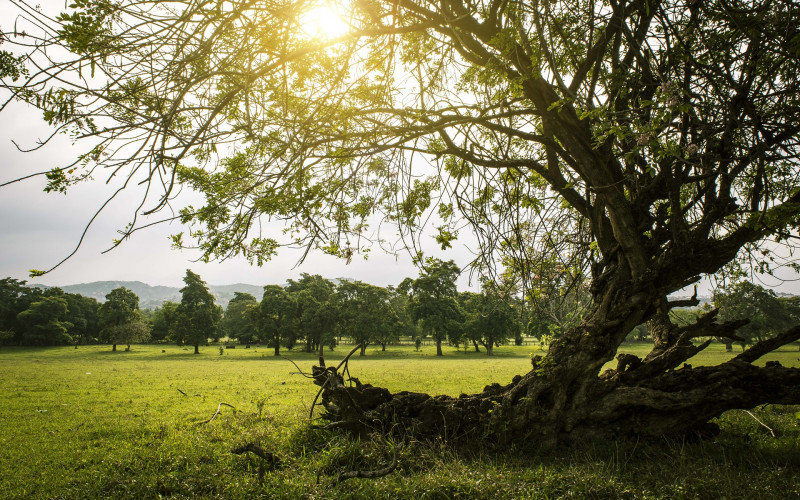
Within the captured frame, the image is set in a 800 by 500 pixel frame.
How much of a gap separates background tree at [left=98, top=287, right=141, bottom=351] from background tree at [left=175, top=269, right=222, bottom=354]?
6.07 meters

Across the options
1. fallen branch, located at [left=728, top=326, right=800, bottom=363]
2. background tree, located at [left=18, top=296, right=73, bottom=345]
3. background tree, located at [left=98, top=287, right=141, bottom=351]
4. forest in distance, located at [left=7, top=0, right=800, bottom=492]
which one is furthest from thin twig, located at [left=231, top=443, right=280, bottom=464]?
background tree, located at [left=18, top=296, right=73, bottom=345]

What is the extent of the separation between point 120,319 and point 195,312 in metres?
12.2

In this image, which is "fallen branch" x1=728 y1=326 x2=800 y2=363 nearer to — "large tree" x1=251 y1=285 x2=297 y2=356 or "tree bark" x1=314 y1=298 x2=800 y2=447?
"tree bark" x1=314 y1=298 x2=800 y2=447

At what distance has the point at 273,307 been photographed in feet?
158

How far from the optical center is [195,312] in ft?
160

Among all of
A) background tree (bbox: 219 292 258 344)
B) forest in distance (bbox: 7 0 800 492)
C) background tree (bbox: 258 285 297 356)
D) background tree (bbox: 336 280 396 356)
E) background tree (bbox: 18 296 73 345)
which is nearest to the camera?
forest in distance (bbox: 7 0 800 492)

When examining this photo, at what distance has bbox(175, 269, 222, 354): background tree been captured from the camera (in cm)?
4812

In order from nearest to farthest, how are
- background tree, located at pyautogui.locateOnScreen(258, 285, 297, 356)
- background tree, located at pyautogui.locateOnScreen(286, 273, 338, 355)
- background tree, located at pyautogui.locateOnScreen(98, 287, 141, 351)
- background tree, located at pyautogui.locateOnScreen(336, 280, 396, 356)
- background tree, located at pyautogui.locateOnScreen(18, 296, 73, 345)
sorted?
background tree, located at pyautogui.locateOnScreen(286, 273, 338, 355) → background tree, located at pyautogui.locateOnScreen(336, 280, 396, 356) → background tree, located at pyautogui.locateOnScreen(258, 285, 297, 356) → background tree, located at pyautogui.locateOnScreen(98, 287, 141, 351) → background tree, located at pyautogui.locateOnScreen(18, 296, 73, 345)

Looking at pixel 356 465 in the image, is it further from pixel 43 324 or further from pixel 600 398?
pixel 43 324

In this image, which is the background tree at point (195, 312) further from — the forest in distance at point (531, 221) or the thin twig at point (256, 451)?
the thin twig at point (256, 451)

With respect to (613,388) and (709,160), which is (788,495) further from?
(709,160)

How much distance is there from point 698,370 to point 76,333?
87.6 m

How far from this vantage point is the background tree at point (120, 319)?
161 feet

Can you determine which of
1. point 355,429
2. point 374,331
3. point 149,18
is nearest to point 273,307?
point 374,331
